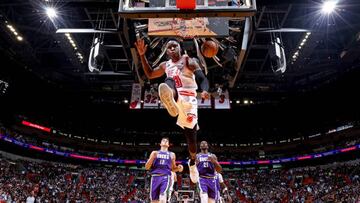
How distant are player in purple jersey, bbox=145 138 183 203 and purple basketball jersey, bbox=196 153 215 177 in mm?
525

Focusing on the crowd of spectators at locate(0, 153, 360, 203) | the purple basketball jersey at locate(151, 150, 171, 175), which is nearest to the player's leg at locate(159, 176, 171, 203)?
the purple basketball jersey at locate(151, 150, 171, 175)

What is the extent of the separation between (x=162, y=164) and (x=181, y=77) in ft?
9.60

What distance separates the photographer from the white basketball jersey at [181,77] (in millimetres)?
4711

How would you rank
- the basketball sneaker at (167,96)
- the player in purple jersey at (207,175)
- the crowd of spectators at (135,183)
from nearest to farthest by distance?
the basketball sneaker at (167,96) < the player in purple jersey at (207,175) < the crowd of spectators at (135,183)

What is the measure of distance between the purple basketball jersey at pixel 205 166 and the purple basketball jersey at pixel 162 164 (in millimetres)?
746

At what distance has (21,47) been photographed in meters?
20.5

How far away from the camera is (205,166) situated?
23.7 feet

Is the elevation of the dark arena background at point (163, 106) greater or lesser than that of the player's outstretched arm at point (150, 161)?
greater

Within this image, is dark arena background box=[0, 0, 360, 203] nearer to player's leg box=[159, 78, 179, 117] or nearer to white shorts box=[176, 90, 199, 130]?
white shorts box=[176, 90, 199, 130]

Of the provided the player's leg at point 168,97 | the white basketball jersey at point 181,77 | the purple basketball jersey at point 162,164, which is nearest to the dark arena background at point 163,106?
the purple basketball jersey at point 162,164

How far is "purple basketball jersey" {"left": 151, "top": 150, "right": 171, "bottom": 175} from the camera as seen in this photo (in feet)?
22.9

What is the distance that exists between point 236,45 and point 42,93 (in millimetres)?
21430

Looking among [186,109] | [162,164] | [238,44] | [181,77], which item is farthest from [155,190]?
[238,44]

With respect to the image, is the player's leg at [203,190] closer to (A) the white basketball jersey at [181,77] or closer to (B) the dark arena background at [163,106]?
(B) the dark arena background at [163,106]
